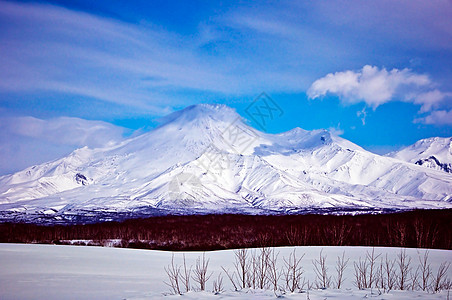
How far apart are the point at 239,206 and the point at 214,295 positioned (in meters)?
168

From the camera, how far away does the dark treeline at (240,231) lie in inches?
1706

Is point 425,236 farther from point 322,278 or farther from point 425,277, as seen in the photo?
point 322,278

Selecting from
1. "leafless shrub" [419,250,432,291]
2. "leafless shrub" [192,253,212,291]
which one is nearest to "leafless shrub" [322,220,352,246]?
"leafless shrub" [419,250,432,291]

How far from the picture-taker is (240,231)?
201 feet

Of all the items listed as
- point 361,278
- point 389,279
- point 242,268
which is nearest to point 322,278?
point 361,278

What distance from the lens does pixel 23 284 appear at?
12531mm

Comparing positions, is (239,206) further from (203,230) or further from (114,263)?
(114,263)

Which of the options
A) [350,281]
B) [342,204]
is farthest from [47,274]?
[342,204]

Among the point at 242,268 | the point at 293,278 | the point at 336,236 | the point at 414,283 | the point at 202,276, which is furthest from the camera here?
the point at 336,236

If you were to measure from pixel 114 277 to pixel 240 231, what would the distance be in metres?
47.0

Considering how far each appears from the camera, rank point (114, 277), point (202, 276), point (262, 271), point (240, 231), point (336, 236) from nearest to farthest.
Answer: point (262, 271), point (202, 276), point (114, 277), point (336, 236), point (240, 231)

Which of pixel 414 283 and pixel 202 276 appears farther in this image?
pixel 202 276

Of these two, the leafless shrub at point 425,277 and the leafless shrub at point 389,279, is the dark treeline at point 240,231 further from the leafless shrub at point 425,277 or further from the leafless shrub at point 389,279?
the leafless shrub at point 389,279

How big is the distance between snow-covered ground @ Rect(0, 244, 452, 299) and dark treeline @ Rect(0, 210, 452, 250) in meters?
19.3
